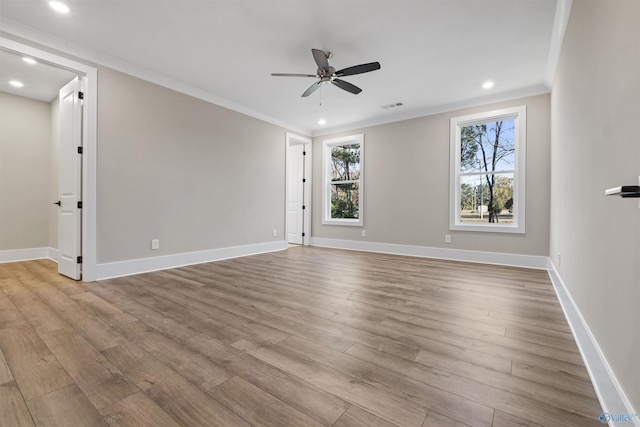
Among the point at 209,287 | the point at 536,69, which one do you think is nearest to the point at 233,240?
the point at 209,287

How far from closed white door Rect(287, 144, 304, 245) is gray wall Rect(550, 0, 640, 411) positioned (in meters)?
4.96

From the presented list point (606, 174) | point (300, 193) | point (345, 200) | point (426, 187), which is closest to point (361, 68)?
point (606, 174)

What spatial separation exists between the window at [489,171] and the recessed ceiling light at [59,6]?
5149 millimetres

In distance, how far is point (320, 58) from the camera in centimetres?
287

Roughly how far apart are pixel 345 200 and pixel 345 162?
0.87 metres

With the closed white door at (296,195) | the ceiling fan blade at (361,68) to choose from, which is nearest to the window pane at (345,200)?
the closed white door at (296,195)

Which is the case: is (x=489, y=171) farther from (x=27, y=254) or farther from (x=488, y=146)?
(x=27, y=254)

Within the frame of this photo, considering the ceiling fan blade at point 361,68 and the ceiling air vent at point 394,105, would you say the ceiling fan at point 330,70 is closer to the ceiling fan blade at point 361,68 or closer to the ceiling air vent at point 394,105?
the ceiling fan blade at point 361,68

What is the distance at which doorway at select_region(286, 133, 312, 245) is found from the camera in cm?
656

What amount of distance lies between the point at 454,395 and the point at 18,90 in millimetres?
6703

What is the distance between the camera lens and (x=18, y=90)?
4.30 meters

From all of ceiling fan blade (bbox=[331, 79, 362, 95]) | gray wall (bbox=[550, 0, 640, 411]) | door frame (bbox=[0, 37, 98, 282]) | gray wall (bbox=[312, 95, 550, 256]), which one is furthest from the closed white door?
gray wall (bbox=[550, 0, 640, 411])

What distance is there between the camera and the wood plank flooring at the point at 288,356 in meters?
1.16

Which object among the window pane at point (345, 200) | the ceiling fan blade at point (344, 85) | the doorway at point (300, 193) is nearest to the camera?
the ceiling fan blade at point (344, 85)
